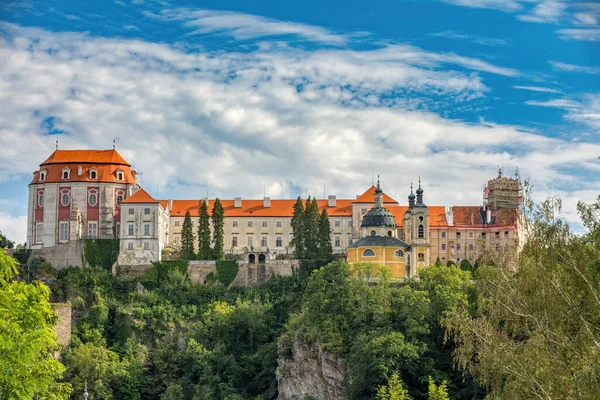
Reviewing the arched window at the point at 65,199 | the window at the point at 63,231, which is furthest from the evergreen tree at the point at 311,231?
the arched window at the point at 65,199

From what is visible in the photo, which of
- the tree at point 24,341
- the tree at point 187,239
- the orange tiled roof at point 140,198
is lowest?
the tree at point 24,341

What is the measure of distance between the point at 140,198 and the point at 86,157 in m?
7.13

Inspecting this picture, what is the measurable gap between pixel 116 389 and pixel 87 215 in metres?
19.4

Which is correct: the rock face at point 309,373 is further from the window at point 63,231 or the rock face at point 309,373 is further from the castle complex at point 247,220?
the window at point 63,231

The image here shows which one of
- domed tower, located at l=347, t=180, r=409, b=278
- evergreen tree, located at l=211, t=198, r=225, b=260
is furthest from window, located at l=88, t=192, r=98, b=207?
domed tower, located at l=347, t=180, r=409, b=278

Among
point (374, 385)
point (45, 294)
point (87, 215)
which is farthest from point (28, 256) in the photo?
point (45, 294)

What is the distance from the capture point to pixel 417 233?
8325 centimetres

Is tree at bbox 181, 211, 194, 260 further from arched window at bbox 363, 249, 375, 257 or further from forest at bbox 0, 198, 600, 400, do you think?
arched window at bbox 363, 249, 375, 257

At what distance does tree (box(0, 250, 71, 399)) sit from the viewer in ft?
91.9

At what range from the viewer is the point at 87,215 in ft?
279

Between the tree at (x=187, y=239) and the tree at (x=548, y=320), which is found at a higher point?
the tree at (x=187, y=239)

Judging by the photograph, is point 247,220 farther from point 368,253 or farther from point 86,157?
point 368,253

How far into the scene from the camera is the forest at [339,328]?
3009 centimetres

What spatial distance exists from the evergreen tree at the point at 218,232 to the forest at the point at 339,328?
252 cm
